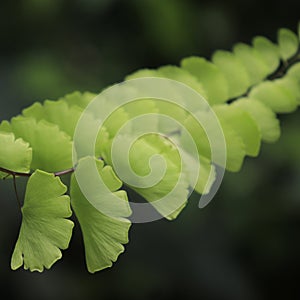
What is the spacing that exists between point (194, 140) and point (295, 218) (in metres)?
0.83

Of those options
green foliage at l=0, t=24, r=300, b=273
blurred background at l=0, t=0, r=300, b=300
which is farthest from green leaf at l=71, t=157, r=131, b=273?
blurred background at l=0, t=0, r=300, b=300

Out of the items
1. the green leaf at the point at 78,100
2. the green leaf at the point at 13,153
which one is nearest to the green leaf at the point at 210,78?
the green leaf at the point at 78,100

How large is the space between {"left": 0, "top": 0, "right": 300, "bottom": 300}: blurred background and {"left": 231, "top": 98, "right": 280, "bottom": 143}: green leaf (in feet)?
2.18

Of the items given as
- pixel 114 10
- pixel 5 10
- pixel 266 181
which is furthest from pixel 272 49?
pixel 5 10

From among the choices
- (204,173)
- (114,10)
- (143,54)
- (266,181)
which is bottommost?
(204,173)

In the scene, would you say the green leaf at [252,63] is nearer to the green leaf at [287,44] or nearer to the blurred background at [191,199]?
the green leaf at [287,44]

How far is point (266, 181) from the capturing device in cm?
129

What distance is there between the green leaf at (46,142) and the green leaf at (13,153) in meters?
0.03

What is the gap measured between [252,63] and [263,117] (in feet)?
0.27

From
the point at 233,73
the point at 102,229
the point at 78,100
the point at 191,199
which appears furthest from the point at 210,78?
the point at 191,199

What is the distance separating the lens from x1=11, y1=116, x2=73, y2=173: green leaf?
46cm

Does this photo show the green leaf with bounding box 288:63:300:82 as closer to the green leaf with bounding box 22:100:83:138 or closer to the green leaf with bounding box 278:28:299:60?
the green leaf with bounding box 278:28:299:60

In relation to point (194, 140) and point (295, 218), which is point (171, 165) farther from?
point (295, 218)

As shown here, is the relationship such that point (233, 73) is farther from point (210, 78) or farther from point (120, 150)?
point (120, 150)
